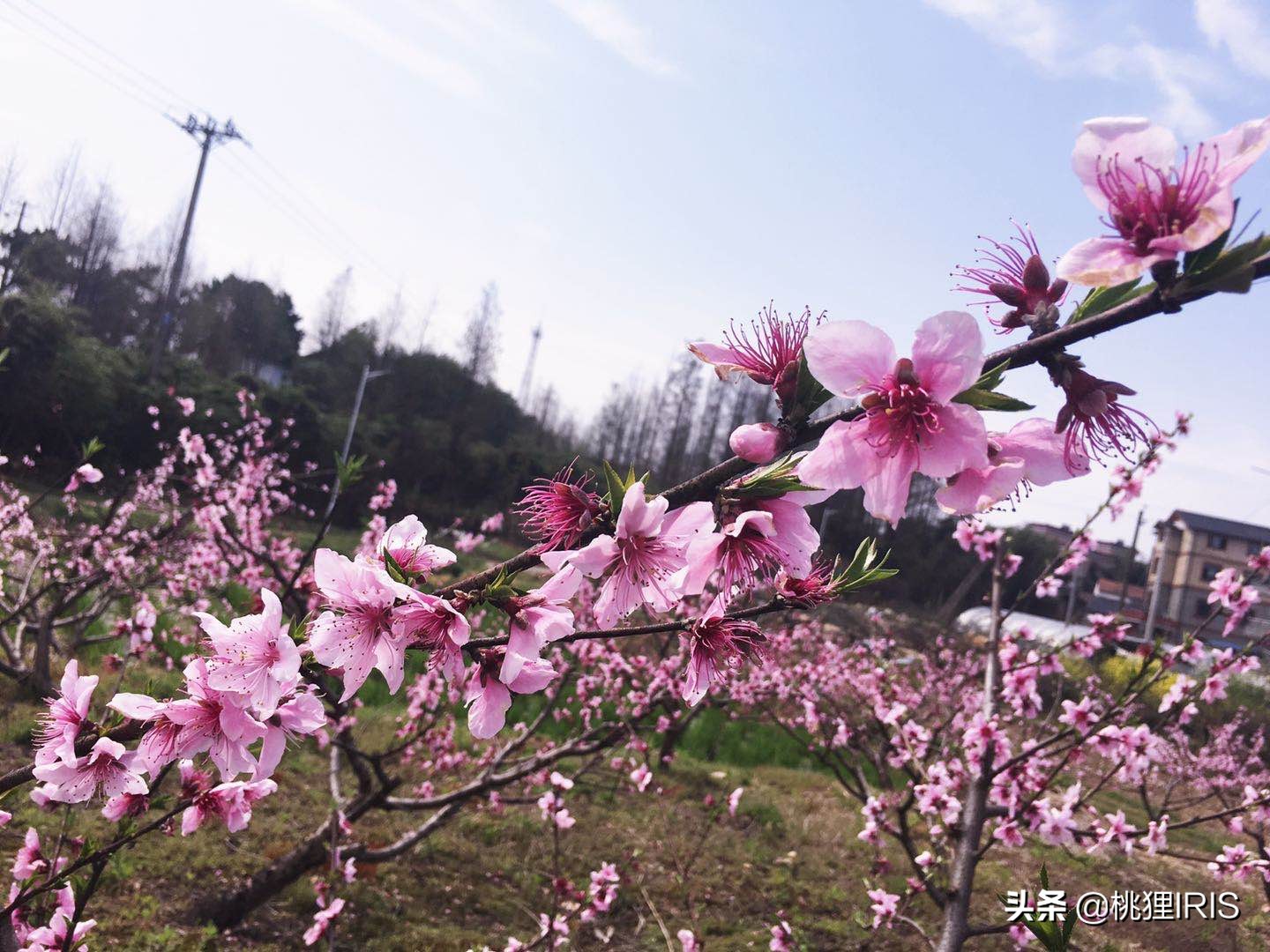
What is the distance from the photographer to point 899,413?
0.97 m

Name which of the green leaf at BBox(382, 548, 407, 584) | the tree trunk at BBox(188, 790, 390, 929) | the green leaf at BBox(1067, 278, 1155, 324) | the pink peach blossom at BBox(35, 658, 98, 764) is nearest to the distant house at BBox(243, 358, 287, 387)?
the tree trunk at BBox(188, 790, 390, 929)

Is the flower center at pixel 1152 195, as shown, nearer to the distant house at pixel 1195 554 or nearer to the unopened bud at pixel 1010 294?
the unopened bud at pixel 1010 294

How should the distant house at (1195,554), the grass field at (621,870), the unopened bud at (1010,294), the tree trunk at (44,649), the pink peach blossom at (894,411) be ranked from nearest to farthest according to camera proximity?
the pink peach blossom at (894,411), the unopened bud at (1010,294), the grass field at (621,870), the tree trunk at (44,649), the distant house at (1195,554)

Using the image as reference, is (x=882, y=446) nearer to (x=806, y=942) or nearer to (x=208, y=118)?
(x=806, y=942)

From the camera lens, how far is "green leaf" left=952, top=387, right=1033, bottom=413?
35.2 inches

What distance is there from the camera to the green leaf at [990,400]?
89cm

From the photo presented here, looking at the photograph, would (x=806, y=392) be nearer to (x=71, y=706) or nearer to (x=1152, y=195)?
(x=1152, y=195)

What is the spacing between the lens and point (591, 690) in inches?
352

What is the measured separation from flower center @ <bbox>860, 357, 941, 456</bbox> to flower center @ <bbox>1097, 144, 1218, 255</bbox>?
0.98ft

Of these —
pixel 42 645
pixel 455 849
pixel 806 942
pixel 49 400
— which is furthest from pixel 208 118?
pixel 806 942

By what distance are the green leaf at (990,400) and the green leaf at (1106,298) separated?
156mm

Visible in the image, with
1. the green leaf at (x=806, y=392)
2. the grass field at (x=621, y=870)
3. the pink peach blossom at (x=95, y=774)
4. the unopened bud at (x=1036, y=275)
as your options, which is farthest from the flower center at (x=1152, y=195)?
the grass field at (x=621, y=870)

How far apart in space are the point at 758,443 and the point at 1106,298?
0.47 m

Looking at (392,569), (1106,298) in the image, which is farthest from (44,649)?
(1106,298)
